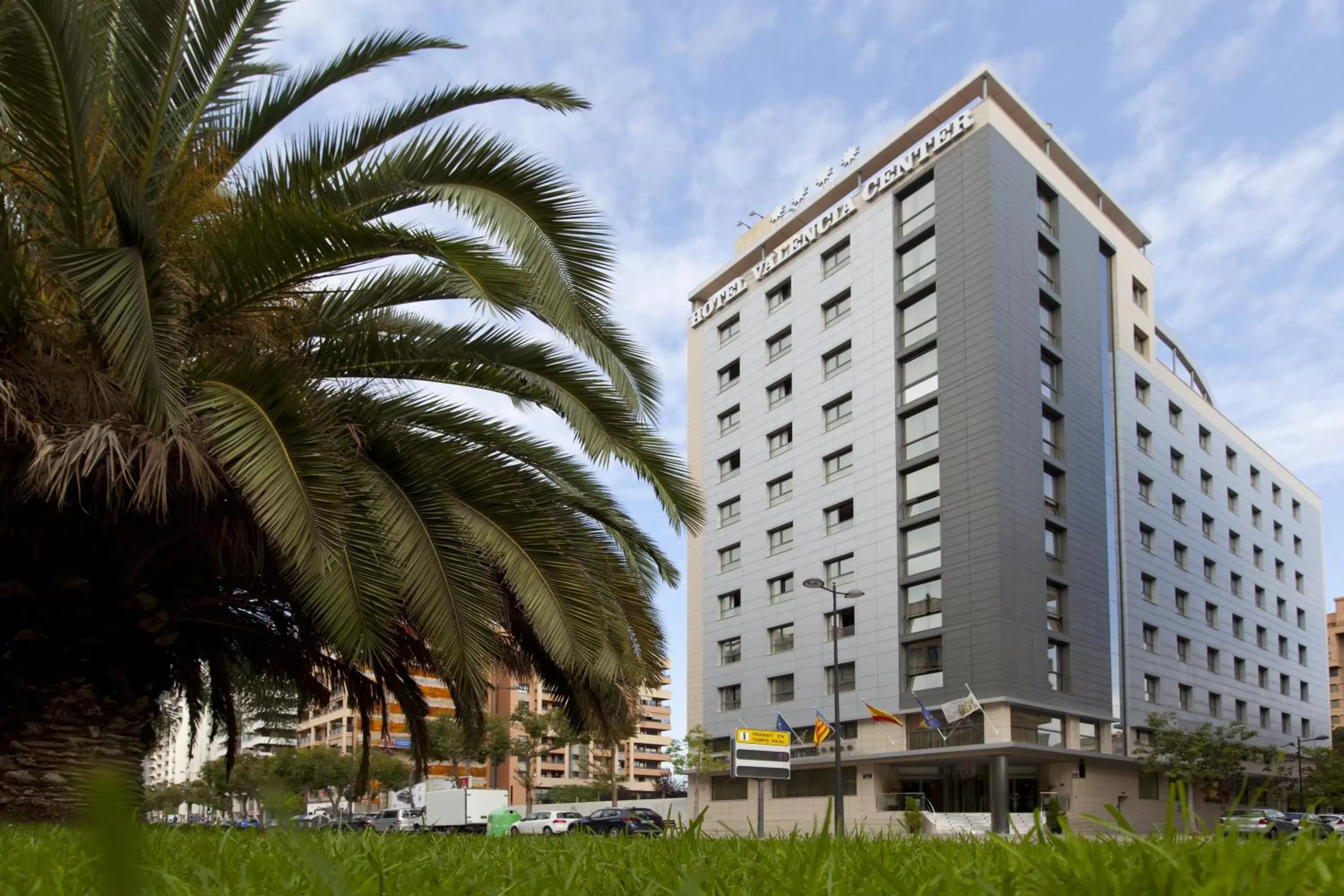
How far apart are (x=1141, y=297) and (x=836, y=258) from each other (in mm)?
15346

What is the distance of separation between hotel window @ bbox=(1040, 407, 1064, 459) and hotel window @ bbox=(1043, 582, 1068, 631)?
5.31 metres

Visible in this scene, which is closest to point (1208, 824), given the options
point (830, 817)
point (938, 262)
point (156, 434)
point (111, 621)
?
point (830, 817)

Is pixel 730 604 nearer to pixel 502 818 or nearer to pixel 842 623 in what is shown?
pixel 842 623

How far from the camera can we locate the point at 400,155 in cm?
967

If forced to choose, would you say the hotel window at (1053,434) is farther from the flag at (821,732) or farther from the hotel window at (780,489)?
the flag at (821,732)

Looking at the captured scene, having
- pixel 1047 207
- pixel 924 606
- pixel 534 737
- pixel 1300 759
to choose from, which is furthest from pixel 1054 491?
pixel 534 737

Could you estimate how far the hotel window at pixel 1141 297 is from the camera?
53.9 meters

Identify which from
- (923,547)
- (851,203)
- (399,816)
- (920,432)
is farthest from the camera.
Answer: (399,816)

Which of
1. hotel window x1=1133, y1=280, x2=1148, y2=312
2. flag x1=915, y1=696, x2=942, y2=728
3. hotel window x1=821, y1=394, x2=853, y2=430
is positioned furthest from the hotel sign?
flag x1=915, y1=696, x2=942, y2=728

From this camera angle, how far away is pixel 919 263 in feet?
155

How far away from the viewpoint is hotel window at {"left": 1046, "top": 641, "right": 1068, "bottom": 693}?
42.4 metres

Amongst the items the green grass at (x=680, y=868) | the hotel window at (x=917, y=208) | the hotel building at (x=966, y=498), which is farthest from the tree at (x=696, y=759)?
the green grass at (x=680, y=868)

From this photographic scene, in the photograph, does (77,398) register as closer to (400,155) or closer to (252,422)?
(252,422)

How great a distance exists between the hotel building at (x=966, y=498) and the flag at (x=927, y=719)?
436 mm
